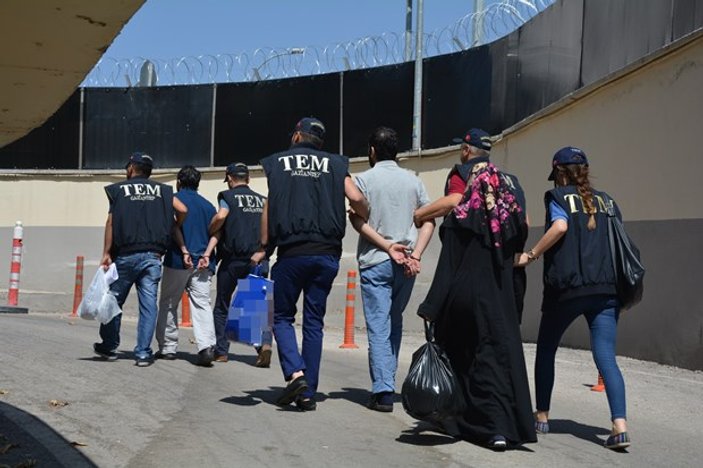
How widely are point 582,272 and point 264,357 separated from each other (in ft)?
13.0

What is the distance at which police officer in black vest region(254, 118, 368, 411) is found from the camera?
7.27m

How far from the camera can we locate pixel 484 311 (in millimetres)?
6422

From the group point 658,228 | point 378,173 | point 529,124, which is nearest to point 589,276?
point 378,173

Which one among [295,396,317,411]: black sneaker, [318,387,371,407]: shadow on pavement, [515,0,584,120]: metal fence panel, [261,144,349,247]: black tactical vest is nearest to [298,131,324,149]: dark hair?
[261,144,349,247]: black tactical vest

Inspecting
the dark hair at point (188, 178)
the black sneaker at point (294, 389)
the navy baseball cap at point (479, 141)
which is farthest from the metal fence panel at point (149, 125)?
the navy baseball cap at point (479, 141)

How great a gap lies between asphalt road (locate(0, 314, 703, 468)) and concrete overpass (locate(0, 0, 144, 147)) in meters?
1.95

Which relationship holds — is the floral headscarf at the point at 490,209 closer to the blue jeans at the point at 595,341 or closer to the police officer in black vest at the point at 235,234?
the blue jeans at the point at 595,341

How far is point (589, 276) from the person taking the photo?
673cm

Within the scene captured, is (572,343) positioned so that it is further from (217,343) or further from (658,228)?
A: (217,343)

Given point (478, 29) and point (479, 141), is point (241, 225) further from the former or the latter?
point (478, 29)

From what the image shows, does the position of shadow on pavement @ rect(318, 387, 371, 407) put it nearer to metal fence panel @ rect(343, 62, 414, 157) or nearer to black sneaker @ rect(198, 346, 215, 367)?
black sneaker @ rect(198, 346, 215, 367)

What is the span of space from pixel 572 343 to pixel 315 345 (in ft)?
23.2

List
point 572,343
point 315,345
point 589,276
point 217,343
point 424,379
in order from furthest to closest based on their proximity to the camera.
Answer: point 572,343
point 217,343
point 315,345
point 589,276
point 424,379

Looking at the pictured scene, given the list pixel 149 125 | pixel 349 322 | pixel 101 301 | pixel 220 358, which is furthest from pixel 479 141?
pixel 149 125
